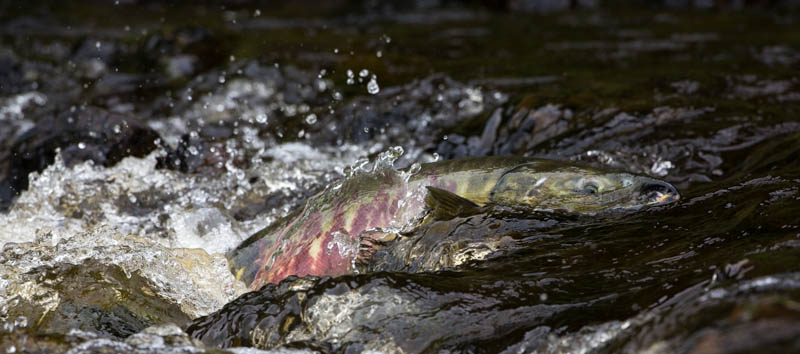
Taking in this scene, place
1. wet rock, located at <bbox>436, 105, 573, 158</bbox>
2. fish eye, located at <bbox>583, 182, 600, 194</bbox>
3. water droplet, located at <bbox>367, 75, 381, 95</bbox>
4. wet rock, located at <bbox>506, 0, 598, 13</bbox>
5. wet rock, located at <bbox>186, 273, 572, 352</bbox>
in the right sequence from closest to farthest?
wet rock, located at <bbox>186, 273, 572, 352</bbox> < fish eye, located at <bbox>583, 182, 600, 194</bbox> < wet rock, located at <bbox>436, 105, 573, 158</bbox> < water droplet, located at <bbox>367, 75, 381, 95</bbox> < wet rock, located at <bbox>506, 0, 598, 13</bbox>

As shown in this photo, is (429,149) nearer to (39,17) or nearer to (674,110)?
(674,110)

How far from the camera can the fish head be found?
304 centimetres

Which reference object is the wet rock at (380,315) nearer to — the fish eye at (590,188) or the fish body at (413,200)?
the fish body at (413,200)

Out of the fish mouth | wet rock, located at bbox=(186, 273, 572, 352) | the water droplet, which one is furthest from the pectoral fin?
the water droplet

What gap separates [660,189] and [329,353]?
147 cm

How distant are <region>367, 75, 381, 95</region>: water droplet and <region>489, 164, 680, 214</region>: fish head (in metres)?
2.94

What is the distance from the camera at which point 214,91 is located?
6367 mm

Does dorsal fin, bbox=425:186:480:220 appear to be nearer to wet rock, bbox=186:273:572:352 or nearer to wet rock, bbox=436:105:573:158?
wet rock, bbox=186:273:572:352

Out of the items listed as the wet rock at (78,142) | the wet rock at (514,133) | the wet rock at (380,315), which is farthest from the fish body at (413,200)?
the wet rock at (78,142)

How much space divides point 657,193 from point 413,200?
2.95 feet

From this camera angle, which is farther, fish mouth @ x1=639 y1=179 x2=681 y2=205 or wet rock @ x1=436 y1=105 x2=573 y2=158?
wet rock @ x1=436 y1=105 x2=573 y2=158

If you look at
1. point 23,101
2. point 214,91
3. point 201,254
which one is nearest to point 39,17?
point 23,101

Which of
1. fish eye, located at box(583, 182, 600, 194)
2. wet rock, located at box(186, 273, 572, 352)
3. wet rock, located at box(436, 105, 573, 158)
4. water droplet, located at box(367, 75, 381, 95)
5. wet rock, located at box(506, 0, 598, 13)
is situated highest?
wet rock, located at box(506, 0, 598, 13)

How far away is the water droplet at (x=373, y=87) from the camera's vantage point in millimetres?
5984
